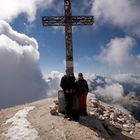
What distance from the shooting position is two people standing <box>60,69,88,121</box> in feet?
57.5

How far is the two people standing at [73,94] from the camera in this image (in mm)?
17516

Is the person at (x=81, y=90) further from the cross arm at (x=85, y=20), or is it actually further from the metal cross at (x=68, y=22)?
the cross arm at (x=85, y=20)

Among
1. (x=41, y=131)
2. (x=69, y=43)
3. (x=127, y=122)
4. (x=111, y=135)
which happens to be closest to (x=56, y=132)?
(x=41, y=131)

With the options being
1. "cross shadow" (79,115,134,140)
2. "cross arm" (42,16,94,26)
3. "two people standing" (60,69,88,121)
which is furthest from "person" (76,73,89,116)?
"cross arm" (42,16,94,26)

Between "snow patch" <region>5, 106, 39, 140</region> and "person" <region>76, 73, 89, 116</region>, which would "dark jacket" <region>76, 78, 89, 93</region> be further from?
"snow patch" <region>5, 106, 39, 140</region>

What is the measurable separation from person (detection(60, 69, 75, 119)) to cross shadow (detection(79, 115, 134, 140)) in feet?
2.87

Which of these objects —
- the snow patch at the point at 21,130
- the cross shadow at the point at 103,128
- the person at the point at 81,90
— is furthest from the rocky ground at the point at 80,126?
the person at the point at 81,90

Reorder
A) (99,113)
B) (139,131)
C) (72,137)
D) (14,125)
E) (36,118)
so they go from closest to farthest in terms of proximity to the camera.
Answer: (72,137), (14,125), (36,118), (139,131), (99,113)

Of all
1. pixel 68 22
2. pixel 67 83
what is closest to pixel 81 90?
pixel 67 83

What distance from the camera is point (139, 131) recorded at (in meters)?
20.5

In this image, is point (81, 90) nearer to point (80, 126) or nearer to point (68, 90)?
point (68, 90)

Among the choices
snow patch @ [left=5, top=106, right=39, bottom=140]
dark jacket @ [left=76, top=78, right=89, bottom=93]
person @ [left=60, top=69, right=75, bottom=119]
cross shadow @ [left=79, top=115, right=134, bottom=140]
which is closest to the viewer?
snow patch @ [left=5, top=106, right=39, bottom=140]

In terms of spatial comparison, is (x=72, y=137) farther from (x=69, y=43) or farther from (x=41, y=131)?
(x=69, y=43)

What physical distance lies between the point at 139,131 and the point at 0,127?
896 cm
